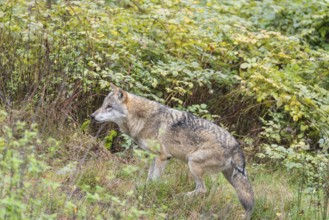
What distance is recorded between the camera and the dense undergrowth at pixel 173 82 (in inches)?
354

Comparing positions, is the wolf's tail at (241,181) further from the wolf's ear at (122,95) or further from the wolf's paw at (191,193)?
the wolf's ear at (122,95)

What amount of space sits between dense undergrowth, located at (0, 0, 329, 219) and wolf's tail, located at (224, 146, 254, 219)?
25 cm

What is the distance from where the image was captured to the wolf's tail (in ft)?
26.0

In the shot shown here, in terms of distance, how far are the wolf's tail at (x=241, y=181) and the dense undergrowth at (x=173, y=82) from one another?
0.82ft

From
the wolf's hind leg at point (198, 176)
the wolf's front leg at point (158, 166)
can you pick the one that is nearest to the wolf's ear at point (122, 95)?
the wolf's front leg at point (158, 166)

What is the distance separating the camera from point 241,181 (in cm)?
812

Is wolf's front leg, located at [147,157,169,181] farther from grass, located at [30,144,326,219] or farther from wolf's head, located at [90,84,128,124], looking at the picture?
wolf's head, located at [90,84,128,124]

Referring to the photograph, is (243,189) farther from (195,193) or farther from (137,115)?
(137,115)

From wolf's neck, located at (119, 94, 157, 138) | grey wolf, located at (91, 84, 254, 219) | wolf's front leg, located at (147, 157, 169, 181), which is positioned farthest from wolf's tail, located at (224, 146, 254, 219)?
wolf's neck, located at (119, 94, 157, 138)

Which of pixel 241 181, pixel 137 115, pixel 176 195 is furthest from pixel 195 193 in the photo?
pixel 137 115

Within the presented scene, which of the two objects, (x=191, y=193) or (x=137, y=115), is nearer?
(x=191, y=193)

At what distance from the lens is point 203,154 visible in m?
8.38

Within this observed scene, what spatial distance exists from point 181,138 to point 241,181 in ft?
3.45

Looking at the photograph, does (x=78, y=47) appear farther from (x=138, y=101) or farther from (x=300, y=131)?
(x=300, y=131)
